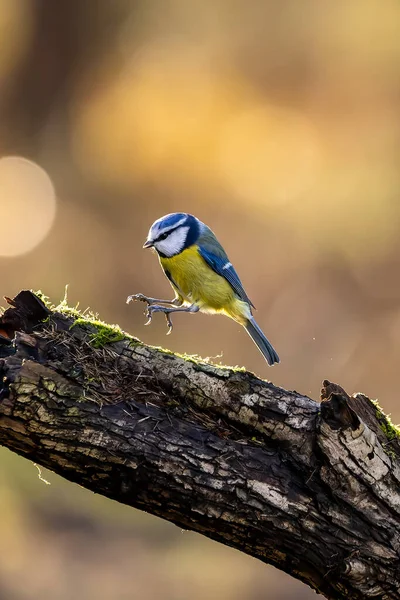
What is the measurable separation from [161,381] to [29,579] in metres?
4.75

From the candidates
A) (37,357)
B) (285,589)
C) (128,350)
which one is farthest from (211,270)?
(285,589)

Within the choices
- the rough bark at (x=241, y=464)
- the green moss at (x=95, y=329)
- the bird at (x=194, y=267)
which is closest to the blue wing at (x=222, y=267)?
the bird at (x=194, y=267)

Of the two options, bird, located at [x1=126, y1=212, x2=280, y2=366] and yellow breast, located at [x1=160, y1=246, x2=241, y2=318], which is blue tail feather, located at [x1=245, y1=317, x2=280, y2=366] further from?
yellow breast, located at [x1=160, y1=246, x2=241, y2=318]

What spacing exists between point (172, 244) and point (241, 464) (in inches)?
60.3

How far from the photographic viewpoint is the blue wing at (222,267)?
141 inches

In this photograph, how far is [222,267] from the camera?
361 cm

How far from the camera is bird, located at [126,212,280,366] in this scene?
11.5ft

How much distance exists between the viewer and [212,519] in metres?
2.15

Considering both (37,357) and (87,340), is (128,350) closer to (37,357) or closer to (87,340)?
(87,340)

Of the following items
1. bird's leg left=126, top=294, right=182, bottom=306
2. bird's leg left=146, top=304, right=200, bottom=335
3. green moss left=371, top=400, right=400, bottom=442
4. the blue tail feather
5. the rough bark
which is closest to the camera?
the rough bark

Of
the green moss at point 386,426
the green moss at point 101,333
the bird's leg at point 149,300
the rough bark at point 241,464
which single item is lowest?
the rough bark at point 241,464

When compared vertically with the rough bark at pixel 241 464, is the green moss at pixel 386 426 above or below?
above

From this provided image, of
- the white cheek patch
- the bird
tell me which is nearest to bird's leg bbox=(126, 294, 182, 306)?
the bird

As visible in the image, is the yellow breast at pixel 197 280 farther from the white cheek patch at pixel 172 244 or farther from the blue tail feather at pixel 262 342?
the blue tail feather at pixel 262 342
